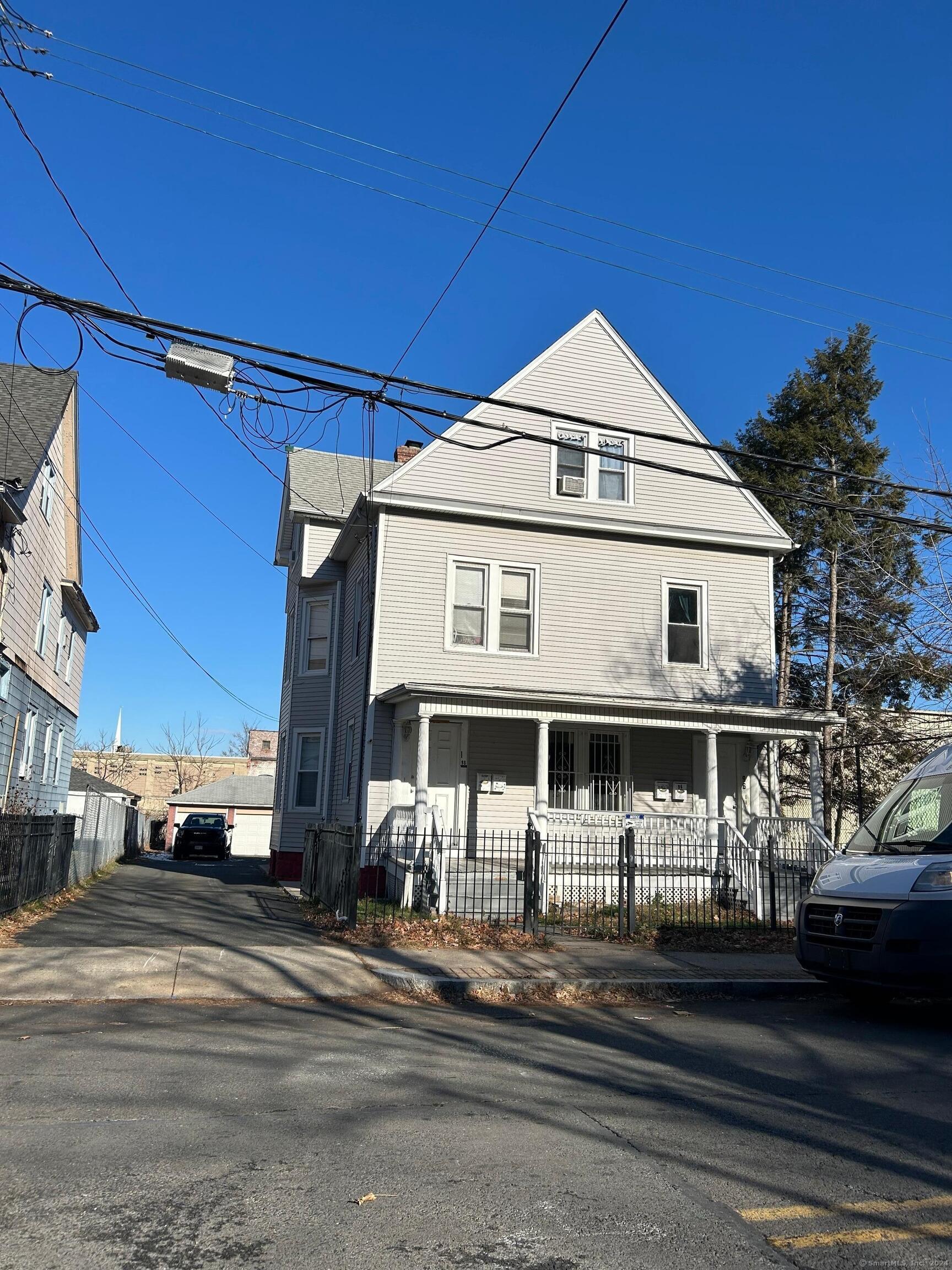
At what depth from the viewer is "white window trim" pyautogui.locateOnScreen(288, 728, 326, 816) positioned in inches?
871

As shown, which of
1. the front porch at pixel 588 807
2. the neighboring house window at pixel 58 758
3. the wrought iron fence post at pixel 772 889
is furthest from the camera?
the neighboring house window at pixel 58 758

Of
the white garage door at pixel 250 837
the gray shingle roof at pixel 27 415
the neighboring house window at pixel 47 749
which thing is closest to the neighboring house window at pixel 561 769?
the gray shingle roof at pixel 27 415

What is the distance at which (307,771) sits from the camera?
22625mm

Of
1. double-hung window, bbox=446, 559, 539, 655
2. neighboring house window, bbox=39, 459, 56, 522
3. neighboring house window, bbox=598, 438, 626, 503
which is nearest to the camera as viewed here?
double-hung window, bbox=446, 559, 539, 655

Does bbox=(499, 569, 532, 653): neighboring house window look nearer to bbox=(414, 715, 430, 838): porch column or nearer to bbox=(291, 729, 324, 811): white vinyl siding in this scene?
bbox=(414, 715, 430, 838): porch column

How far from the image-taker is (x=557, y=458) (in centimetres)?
1972

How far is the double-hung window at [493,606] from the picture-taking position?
18.6 m

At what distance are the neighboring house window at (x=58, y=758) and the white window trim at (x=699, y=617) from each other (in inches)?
640

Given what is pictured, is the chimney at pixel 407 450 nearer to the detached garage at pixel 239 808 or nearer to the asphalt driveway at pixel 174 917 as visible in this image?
the asphalt driveway at pixel 174 917

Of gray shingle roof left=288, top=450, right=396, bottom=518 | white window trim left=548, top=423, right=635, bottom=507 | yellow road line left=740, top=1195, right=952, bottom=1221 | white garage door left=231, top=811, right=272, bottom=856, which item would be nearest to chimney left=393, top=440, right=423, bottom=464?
gray shingle roof left=288, top=450, right=396, bottom=518

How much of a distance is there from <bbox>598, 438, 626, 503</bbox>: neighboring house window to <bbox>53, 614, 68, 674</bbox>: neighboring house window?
14066 mm

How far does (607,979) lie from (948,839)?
148 inches

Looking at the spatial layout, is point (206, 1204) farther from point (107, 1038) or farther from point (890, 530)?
point (890, 530)

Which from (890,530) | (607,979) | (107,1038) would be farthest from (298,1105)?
(890,530)
